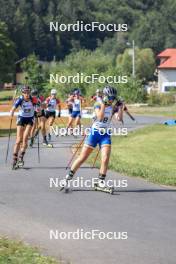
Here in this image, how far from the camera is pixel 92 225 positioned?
31.8 ft

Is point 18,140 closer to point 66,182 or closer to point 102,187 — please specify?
point 66,182

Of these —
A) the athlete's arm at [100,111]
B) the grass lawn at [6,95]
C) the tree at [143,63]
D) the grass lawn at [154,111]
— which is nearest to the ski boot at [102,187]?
the athlete's arm at [100,111]

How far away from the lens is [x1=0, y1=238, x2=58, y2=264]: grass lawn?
7688 millimetres

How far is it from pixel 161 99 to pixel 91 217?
58.1m

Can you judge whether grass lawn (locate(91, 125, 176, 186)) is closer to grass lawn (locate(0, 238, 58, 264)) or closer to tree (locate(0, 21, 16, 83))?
grass lawn (locate(0, 238, 58, 264))

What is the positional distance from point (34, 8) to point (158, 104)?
117942 millimetres

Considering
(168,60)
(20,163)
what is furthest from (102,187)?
(168,60)

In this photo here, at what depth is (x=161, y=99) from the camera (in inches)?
2670

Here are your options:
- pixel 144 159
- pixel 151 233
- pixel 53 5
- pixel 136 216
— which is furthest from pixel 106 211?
pixel 53 5

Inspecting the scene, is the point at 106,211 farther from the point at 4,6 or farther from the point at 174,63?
the point at 4,6

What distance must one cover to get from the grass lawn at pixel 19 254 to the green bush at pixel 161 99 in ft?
192

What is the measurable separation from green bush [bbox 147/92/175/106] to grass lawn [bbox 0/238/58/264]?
5842 centimetres

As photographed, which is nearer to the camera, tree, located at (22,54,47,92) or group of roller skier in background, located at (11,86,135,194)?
group of roller skier in background, located at (11,86,135,194)

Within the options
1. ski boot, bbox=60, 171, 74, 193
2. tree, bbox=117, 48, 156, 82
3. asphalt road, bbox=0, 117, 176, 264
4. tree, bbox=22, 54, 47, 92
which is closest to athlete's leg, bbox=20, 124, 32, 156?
asphalt road, bbox=0, 117, 176, 264
